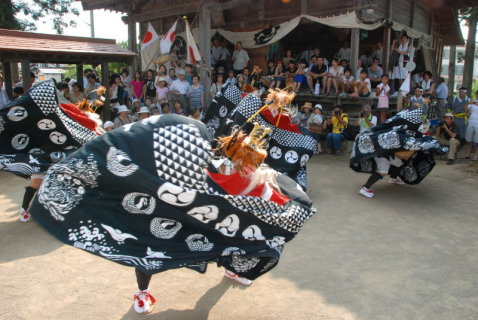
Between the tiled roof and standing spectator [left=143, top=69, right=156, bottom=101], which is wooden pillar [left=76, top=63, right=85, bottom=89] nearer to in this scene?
the tiled roof

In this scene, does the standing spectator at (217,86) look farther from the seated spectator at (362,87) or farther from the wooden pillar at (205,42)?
the seated spectator at (362,87)

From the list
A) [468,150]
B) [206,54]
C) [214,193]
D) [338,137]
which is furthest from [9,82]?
[468,150]

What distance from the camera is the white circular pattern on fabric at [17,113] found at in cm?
437

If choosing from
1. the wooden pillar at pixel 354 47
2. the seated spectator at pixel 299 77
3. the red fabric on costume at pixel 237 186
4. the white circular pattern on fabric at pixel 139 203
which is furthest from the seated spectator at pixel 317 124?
the white circular pattern on fabric at pixel 139 203

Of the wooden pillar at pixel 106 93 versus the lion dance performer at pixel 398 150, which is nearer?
the lion dance performer at pixel 398 150

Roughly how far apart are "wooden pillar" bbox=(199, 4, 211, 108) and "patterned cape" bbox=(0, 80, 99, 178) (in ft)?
17.2

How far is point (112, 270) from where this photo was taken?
3.63m

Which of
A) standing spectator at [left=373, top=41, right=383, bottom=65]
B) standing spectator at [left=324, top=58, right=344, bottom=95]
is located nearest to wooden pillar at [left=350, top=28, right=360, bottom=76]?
standing spectator at [left=324, top=58, right=344, bottom=95]

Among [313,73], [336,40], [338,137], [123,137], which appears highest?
[336,40]

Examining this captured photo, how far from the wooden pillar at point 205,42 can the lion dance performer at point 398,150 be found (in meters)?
4.71

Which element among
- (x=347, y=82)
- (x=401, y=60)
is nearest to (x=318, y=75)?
(x=347, y=82)

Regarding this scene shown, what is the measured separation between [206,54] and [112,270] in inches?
274

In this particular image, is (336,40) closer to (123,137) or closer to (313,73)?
(313,73)

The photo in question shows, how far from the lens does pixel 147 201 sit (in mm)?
2314
